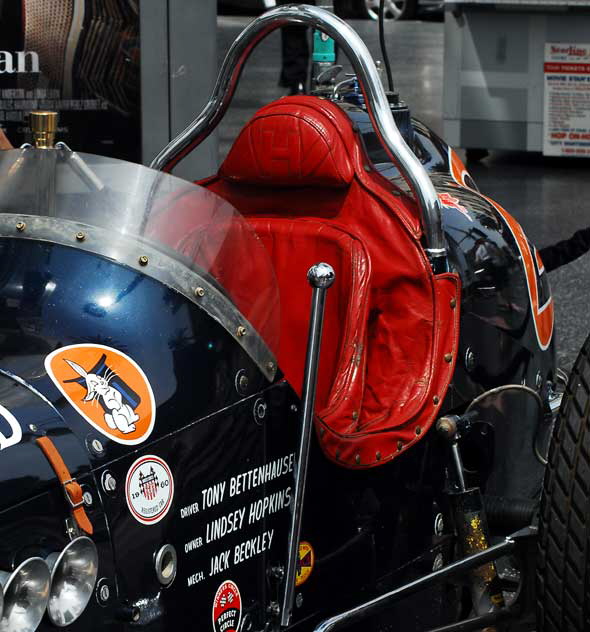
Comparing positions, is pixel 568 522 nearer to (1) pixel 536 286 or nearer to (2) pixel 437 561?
(2) pixel 437 561

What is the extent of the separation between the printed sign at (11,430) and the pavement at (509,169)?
3.39m

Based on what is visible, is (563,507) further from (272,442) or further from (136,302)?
(136,302)

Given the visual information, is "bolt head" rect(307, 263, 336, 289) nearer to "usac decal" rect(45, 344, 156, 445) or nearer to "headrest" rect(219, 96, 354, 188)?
"usac decal" rect(45, 344, 156, 445)

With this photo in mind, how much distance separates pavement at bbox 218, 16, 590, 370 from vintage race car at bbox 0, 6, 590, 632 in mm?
2110

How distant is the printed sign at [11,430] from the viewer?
181cm

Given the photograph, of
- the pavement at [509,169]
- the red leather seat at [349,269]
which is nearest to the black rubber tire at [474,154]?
the pavement at [509,169]

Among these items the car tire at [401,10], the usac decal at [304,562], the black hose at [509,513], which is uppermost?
the car tire at [401,10]

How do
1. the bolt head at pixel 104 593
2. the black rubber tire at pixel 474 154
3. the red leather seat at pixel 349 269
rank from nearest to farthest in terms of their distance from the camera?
the bolt head at pixel 104 593
the red leather seat at pixel 349 269
the black rubber tire at pixel 474 154

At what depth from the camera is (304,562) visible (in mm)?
2426

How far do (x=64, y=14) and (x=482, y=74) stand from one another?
217 inches

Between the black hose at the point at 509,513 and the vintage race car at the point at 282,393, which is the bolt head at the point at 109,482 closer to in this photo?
the vintage race car at the point at 282,393

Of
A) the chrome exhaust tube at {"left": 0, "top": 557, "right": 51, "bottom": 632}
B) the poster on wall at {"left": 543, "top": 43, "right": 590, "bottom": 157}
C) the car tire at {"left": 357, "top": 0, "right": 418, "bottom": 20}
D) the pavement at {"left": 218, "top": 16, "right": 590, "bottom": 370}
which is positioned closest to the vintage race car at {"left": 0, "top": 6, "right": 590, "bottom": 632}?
the chrome exhaust tube at {"left": 0, "top": 557, "right": 51, "bottom": 632}

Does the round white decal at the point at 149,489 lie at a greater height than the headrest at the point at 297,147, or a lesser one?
lesser

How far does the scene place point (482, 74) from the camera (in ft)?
35.4
